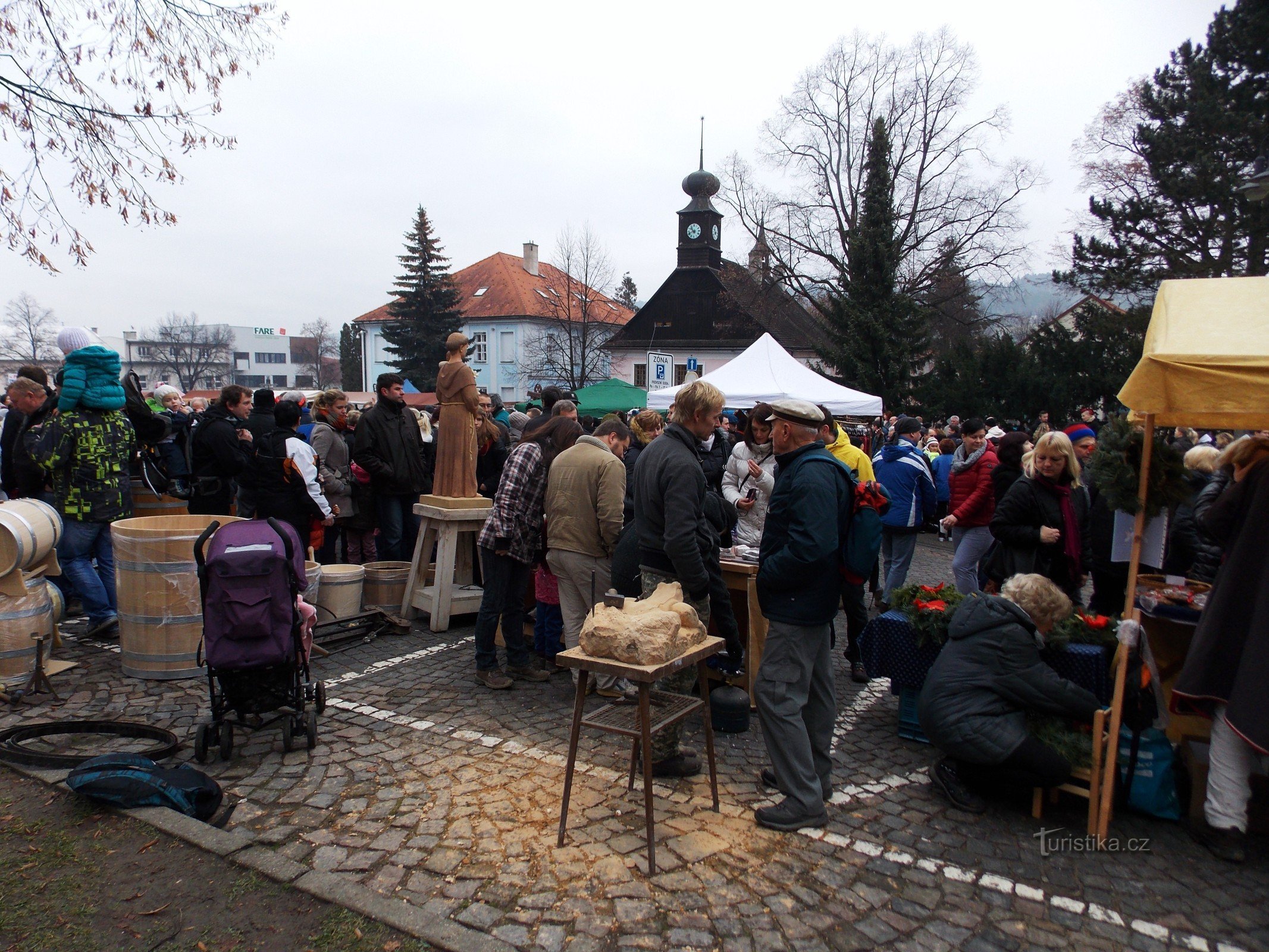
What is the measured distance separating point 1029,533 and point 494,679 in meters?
3.79

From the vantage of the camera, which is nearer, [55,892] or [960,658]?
[55,892]

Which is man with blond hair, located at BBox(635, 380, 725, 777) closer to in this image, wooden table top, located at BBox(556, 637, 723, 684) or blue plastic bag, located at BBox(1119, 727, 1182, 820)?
wooden table top, located at BBox(556, 637, 723, 684)

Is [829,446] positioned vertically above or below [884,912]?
above

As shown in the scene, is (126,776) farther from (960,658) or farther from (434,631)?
(960,658)

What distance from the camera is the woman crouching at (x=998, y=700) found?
12.5 feet

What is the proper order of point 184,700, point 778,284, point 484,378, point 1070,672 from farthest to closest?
point 484,378, point 778,284, point 184,700, point 1070,672

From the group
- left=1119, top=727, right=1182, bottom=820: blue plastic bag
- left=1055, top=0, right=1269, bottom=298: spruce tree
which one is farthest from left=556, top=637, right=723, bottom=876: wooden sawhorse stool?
left=1055, top=0, right=1269, bottom=298: spruce tree

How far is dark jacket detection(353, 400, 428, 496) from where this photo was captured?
7566 millimetres

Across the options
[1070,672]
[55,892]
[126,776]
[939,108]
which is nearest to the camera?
[55,892]

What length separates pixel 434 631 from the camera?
6.96m

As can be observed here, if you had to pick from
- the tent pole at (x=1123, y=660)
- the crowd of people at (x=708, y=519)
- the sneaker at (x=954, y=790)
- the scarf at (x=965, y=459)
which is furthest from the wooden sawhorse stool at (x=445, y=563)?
the tent pole at (x=1123, y=660)

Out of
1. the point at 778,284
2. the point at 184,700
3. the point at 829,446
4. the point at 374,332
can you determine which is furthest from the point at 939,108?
the point at 374,332

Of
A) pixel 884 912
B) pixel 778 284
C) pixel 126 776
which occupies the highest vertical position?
pixel 778 284

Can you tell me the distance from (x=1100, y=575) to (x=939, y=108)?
2872 cm
